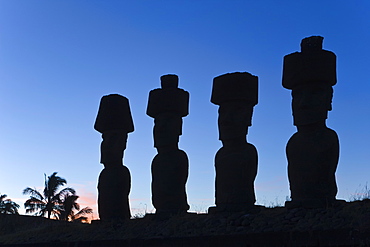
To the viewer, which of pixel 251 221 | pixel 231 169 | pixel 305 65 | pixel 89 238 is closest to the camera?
pixel 251 221

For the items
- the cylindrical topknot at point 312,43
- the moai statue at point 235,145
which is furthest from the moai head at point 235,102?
the cylindrical topknot at point 312,43

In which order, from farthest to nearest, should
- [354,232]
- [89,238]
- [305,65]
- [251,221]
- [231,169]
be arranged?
[89,238] → [231,169] → [305,65] → [251,221] → [354,232]

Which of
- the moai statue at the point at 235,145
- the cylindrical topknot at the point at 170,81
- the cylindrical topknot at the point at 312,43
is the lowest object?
the moai statue at the point at 235,145

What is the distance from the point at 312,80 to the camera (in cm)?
1027

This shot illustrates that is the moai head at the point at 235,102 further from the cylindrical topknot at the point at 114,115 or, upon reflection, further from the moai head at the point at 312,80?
the cylindrical topknot at the point at 114,115

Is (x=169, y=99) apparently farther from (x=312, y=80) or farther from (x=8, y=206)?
(x=8, y=206)

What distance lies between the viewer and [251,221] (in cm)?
961

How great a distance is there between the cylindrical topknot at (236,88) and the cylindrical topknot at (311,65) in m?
1.10

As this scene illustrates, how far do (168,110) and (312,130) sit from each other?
4253 millimetres

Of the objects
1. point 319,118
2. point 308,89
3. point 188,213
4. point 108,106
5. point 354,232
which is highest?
point 108,106

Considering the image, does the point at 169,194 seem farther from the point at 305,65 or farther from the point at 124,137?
the point at 305,65

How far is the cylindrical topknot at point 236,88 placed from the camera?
1150cm

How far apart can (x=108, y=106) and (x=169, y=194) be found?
12.4ft

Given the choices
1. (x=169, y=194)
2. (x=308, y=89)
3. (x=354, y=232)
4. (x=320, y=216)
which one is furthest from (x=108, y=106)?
(x=354, y=232)
